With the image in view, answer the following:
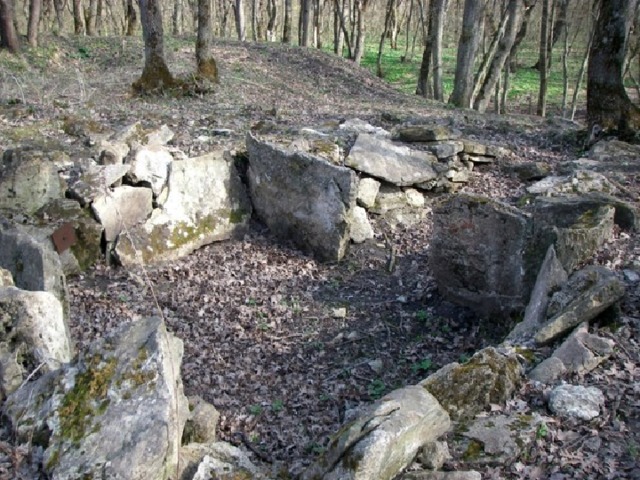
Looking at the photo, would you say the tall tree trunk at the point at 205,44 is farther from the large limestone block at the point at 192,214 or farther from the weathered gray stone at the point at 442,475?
the weathered gray stone at the point at 442,475

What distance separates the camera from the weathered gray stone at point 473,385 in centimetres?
396

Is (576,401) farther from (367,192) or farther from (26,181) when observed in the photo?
(26,181)

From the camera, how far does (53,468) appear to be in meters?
3.15

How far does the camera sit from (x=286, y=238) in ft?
26.1

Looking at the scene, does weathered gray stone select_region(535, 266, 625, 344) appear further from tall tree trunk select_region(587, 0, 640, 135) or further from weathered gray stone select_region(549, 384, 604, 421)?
tall tree trunk select_region(587, 0, 640, 135)

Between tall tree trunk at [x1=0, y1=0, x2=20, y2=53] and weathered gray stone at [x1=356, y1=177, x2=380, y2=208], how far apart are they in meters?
11.2

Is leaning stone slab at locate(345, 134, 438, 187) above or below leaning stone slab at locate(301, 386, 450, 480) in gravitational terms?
above

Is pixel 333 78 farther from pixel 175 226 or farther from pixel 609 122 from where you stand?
pixel 175 226

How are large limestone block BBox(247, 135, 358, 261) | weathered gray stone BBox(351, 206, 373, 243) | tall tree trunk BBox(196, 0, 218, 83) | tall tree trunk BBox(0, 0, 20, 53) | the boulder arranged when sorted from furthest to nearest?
tall tree trunk BBox(0, 0, 20, 53) → tall tree trunk BBox(196, 0, 218, 83) → weathered gray stone BBox(351, 206, 373, 243) → large limestone block BBox(247, 135, 358, 261) → the boulder

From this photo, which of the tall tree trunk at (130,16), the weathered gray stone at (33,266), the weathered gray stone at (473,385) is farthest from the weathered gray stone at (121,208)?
the tall tree trunk at (130,16)

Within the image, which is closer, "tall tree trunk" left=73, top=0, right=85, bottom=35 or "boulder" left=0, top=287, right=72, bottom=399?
"boulder" left=0, top=287, right=72, bottom=399

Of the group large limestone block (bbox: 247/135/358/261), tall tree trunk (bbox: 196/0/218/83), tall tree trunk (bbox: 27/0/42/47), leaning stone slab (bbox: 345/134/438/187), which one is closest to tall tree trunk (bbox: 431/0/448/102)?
tall tree trunk (bbox: 196/0/218/83)

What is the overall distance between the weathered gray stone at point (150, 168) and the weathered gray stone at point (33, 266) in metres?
1.91

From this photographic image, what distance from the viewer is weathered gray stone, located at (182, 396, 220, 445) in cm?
404
